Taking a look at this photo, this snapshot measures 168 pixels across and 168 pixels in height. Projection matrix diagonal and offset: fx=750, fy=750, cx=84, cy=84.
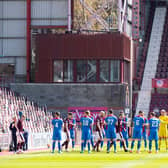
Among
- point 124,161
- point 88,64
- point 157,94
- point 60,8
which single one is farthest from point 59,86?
point 124,161

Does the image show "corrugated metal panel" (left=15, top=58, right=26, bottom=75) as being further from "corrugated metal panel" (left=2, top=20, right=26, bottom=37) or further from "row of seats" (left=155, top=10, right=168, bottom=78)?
"row of seats" (left=155, top=10, right=168, bottom=78)

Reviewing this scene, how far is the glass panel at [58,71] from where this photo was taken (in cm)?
5975

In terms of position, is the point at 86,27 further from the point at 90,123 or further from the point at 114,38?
the point at 90,123

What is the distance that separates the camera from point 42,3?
62344 millimetres

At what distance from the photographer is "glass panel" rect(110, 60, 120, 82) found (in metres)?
Answer: 59.4

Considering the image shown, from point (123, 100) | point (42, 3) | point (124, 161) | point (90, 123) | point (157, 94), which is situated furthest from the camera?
point (157, 94)

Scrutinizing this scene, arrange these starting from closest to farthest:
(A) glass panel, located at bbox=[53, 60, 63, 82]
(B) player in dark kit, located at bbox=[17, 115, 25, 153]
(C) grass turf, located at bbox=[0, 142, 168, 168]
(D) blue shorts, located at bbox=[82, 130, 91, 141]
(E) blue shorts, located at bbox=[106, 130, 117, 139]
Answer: (C) grass turf, located at bbox=[0, 142, 168, 168] < (D) blue shorts, located at bbox=[82, 130, 91, 141] < (E) blue shorts, located at bbox=[106, 130, 117, 139] < (B) player in dark kit, located at bbox=[17, 115, 25, 153] < (A) glass panel, located at bbox=[53, 60, 63, 82]

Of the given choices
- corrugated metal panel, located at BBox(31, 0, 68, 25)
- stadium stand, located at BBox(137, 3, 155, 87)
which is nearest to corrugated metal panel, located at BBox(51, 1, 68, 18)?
corrugated metal panel, located at BBox(31, 0, 68, 25)

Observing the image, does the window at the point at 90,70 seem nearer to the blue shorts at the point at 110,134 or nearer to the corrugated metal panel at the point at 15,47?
the corrugated metal panel at the point at 15,47

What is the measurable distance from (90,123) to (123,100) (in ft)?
72.8

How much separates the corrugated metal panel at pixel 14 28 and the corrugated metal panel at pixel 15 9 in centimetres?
A: 53

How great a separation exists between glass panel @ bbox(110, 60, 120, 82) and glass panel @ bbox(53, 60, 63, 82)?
3992mm

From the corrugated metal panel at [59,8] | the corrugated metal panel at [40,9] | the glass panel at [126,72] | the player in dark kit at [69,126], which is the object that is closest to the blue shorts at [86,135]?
the player in dark kit at [69,126]

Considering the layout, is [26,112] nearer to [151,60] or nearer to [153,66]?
[153,66]
